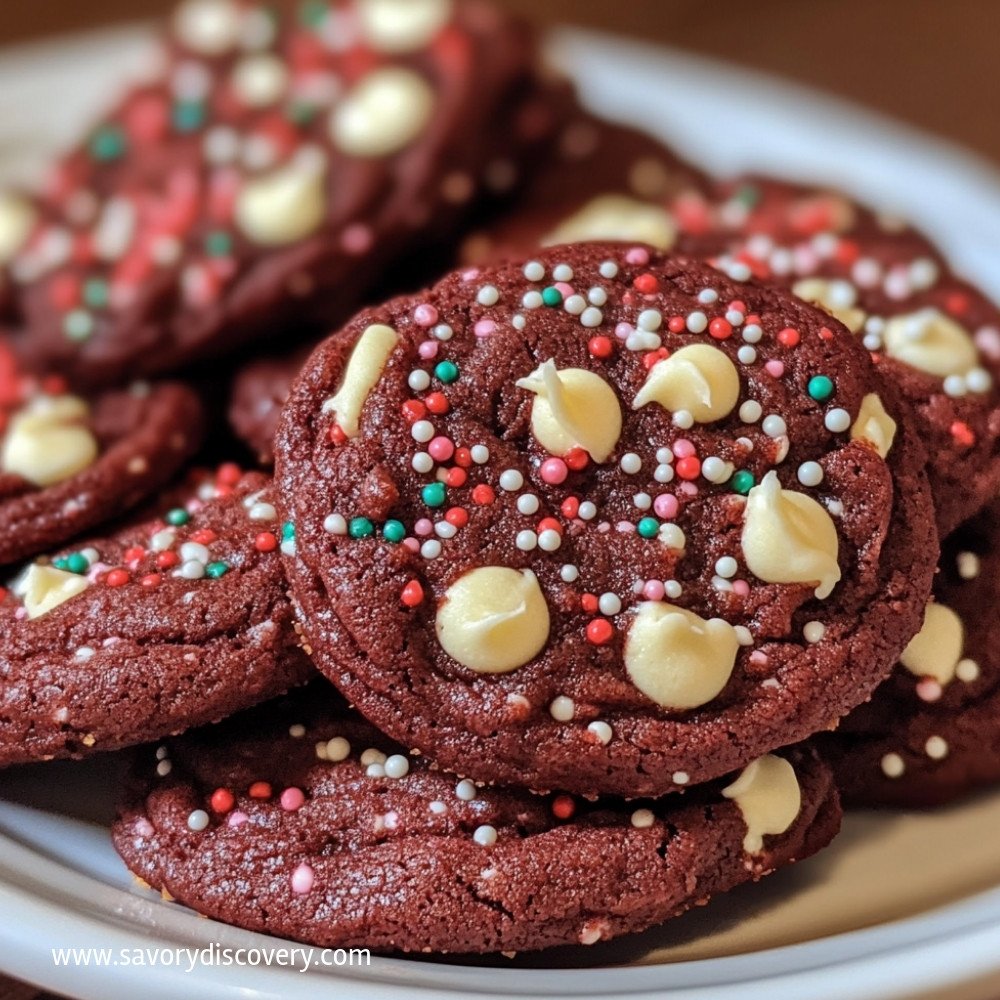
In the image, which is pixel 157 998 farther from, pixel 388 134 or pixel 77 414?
pixel 388 134

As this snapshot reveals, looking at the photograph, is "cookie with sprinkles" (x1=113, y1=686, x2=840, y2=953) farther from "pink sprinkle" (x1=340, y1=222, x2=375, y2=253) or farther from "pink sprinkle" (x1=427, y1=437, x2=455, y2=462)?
"pink sprinkle" (x1=340, y1=222, x2=375, y2=253)

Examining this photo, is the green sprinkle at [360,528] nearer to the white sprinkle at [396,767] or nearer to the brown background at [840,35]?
the white sprinkle at [396,767]

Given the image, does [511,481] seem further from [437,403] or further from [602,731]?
[602,731]

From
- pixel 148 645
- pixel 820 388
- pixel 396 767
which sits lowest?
pixel 396 767

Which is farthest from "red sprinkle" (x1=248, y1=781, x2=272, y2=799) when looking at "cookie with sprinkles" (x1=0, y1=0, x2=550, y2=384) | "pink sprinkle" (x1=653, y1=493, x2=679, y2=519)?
"cookie with sprinkles" (x1=0, y1=0, x2=550, y2=384)

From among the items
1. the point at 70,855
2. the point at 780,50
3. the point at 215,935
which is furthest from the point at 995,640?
the point at 780,50

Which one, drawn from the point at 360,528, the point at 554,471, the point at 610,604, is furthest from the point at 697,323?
the point at 360,528
